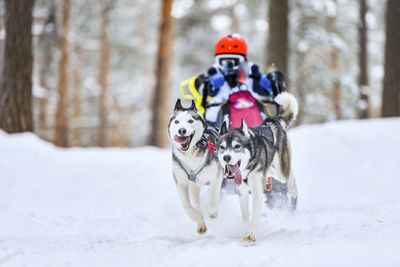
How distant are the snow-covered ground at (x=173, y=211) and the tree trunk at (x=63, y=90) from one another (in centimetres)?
760

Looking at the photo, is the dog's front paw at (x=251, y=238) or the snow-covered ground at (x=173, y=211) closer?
the snow-covered ground at (x=173, y=211)

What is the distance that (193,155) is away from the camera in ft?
11.0

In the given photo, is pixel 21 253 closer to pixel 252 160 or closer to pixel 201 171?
pixel 201 171

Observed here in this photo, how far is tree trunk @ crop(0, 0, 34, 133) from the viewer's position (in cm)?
649

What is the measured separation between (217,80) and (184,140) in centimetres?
125

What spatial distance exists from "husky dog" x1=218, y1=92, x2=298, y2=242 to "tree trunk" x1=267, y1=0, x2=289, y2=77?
491 centimetres

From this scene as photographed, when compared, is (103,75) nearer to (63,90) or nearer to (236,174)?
(63,90)

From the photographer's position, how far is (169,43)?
458 inches

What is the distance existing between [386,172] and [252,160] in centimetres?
323

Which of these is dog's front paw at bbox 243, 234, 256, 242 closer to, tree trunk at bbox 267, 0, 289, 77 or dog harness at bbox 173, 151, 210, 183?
dog harness at bbox 173, 151, 210, 183

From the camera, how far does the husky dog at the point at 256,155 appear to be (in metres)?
2.88

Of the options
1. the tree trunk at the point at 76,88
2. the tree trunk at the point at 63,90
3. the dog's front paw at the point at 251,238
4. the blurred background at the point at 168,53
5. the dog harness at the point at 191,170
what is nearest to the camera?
the dog's front paw at the point at 251,238

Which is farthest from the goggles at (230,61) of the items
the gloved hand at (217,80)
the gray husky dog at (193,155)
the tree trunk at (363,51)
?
the tree trunk at (363,51)

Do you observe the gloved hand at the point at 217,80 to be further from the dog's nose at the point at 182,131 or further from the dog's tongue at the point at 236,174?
the dog's tongue at the point at 236,174
